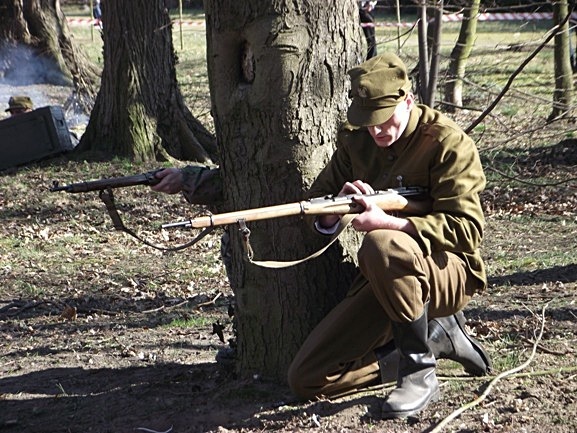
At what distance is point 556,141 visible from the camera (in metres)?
13.0

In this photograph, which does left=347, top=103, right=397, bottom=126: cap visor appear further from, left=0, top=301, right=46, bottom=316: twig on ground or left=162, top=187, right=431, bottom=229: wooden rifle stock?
left=0, top=301, right=46, bottom=316: twig on ground

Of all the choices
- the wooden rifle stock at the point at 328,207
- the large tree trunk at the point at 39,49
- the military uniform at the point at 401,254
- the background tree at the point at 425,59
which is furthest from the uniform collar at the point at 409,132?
the large tree trunk at the point at 39,49

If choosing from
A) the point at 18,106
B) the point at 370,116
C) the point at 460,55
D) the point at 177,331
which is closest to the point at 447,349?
the point at 370,116

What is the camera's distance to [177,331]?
6.94m

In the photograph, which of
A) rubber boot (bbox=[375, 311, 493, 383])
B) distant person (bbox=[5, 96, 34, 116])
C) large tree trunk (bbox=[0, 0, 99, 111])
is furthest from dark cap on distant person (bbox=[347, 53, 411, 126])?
large tree trunk (bbox=[0, 0, 99, 111])

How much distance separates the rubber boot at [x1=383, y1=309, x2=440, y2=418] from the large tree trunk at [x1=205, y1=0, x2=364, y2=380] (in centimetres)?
69

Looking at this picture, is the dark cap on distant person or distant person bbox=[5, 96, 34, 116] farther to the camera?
distant person bbox=[5, 96, 34, 116]

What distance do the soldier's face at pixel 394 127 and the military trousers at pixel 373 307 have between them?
1.59ft

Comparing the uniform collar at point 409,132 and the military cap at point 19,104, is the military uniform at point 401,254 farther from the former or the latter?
the military cap at point 19,104

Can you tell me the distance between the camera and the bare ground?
4.78 metres

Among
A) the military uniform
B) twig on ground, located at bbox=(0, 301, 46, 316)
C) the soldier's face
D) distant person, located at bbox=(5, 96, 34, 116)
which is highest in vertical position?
the soldier's face

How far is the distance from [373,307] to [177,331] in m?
2.50

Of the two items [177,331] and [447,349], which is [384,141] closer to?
[447,349]

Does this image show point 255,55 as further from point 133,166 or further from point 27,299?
point 133,166
